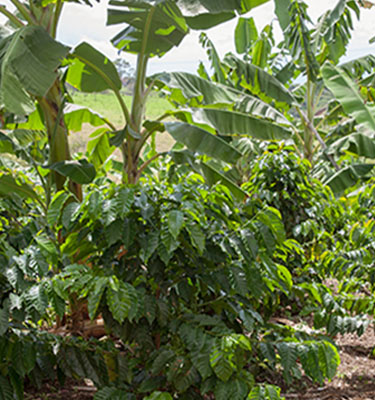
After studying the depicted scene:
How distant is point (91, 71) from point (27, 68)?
1406mm

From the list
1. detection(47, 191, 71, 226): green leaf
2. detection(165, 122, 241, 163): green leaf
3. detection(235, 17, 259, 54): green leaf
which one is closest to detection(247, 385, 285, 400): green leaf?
detection(47, 191, 71, 226): green leaf

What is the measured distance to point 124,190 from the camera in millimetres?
1921

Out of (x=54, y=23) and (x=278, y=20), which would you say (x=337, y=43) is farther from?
(x=54, y=23)

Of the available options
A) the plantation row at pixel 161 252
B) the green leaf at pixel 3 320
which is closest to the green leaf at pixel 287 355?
the plantation row at pixel 161 252

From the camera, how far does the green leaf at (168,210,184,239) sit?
1787mm

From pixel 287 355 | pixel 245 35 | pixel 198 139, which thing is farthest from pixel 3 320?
pixel 245 35

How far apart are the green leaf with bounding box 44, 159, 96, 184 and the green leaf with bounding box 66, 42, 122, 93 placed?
0.98 m

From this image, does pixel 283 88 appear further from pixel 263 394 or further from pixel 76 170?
pixel 263 394

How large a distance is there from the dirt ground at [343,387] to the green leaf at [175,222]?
1.40 meters

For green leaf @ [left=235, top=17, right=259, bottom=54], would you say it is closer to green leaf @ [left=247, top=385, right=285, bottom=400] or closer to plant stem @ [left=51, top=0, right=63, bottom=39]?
plant stem @ [left=51, top=0, right=63, bottom=39]

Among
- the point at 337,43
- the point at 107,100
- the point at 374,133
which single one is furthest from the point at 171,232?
the point at 107,100

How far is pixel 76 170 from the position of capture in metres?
3.24

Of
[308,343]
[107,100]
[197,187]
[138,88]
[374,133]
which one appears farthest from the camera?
[107,100]

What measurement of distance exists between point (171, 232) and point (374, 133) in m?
3.61
